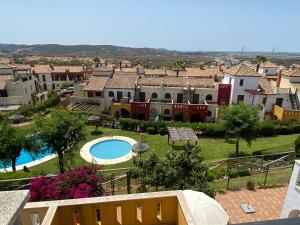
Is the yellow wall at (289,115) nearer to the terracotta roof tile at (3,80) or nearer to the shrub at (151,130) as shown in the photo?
the shrub at (151,130)

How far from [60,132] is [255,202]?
15.8 m

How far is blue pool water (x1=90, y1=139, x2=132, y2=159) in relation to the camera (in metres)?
30.8

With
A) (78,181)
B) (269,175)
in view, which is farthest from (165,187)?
(269,175)

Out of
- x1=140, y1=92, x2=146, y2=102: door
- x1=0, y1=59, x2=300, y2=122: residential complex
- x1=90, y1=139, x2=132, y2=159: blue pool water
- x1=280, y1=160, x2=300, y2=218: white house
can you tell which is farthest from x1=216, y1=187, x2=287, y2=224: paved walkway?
x1=140, y1=92, x2=146, y2=102: door

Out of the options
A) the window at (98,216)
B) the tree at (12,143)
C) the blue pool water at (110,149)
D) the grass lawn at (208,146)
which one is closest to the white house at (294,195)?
the window at (98,216)

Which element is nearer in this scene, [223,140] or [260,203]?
[260,203]

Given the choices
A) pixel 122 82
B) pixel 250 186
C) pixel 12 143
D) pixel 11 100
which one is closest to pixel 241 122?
pixel 250 186

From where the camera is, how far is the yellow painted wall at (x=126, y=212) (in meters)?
7.42

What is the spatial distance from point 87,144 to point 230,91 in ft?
84.5

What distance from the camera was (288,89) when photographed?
42344 millimetres

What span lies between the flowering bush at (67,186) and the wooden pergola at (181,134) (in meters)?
17.5

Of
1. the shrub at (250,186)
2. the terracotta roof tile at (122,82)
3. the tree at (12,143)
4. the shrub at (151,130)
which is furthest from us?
the terracotta roof tile at (122,82)

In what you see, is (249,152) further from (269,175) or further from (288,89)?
(288,89)

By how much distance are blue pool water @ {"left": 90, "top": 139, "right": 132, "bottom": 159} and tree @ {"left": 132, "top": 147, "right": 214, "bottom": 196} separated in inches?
611
